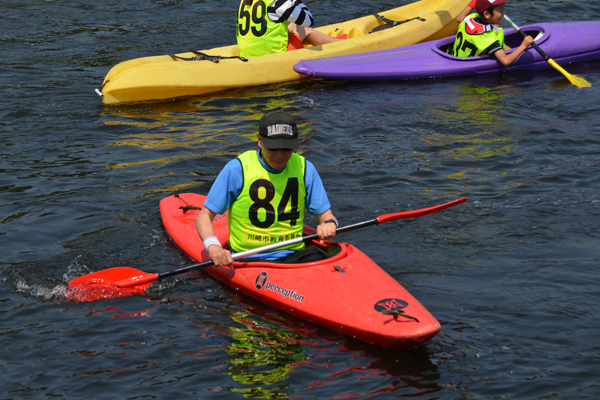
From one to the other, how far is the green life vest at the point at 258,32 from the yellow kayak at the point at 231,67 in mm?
202

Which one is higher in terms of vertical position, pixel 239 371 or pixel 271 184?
pixel 271 184

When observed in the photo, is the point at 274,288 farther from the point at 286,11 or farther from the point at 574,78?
the point at 574,78

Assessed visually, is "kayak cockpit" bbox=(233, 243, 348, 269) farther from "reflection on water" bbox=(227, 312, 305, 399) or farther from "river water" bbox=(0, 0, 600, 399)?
"reflection on water" bbox=(227, 312, 305, 399)

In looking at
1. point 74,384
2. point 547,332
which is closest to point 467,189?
point 547,332

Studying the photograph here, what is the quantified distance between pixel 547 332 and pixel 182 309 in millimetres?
2275

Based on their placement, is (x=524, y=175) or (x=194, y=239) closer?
(x=194, y=239)

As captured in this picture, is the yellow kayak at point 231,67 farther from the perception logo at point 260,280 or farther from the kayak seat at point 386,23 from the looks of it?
the perception logo at point 260,280

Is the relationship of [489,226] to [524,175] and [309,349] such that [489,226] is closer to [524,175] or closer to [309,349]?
[524,175]

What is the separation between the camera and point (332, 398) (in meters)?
3.47

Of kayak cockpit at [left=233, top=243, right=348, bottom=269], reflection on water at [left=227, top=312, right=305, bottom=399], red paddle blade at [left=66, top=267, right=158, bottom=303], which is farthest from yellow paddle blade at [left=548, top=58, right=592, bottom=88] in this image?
red paddle blade at [left=66, top=267, right=158, bottom=303]

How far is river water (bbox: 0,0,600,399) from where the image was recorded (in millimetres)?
3697

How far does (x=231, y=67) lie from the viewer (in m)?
9.12

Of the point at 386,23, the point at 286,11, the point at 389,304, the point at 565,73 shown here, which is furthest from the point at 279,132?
the point at 386,23

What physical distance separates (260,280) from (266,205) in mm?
494
